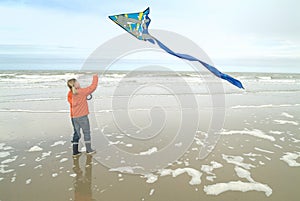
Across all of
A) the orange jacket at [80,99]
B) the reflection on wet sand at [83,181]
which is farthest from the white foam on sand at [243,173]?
the orange jacket at [80,99]

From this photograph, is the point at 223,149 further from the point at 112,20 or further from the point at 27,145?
the point at 27,145

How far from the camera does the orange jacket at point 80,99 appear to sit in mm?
5164

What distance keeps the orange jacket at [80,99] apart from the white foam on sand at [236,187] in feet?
10.5

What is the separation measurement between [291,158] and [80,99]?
5.09 meters

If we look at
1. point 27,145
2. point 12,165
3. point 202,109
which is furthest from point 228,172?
point 202,109

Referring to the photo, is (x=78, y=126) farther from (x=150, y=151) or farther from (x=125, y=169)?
(x=150, y=151)

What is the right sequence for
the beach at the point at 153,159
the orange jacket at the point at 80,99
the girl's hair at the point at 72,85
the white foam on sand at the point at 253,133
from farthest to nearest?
the white foam on sand at the point at 253,133
the orange jacket at the point at 80,99
the girl's hair at the point at 72,85
the beach at the point at 153,159

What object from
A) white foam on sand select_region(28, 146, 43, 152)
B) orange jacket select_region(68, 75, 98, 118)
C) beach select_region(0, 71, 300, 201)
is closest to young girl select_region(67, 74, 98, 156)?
→ orange jacket select_region(68, 75, 98, 118)

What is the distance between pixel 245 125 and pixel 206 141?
95.3 inches

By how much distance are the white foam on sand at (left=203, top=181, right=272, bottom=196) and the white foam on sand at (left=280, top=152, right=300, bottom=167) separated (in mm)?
1387

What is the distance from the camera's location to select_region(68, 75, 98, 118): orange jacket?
5.16 meters

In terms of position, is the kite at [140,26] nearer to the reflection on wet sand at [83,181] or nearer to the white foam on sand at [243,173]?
the white foam on sand at [243,173]

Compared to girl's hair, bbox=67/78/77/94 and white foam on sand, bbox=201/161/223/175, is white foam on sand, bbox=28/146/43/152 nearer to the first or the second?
girl's hair, bbox=67/78/77/94

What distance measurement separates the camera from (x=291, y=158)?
5.20 m
